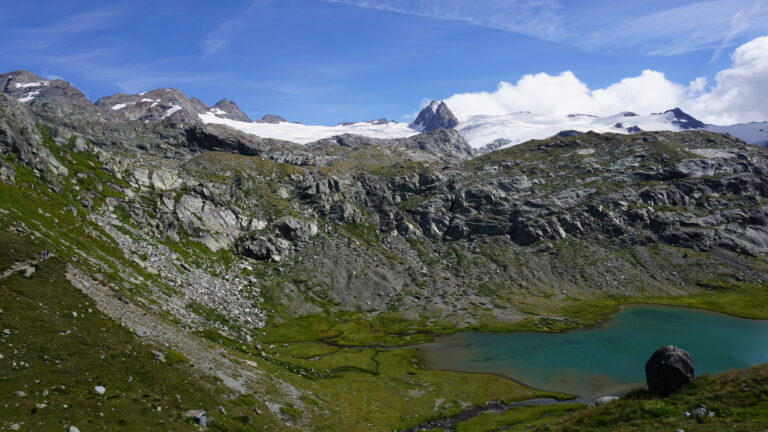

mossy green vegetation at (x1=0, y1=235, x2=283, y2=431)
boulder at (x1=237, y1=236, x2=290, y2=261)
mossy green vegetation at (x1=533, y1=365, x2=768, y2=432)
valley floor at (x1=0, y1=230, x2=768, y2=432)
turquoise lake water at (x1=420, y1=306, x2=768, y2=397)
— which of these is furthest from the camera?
boulder at (x1=237, y1=236, x2=290, y2=261)

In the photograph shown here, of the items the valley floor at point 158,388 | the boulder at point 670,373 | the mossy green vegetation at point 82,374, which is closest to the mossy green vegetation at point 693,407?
the valley floor at point 158,388

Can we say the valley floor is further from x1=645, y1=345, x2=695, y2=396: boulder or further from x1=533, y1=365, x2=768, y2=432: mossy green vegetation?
x1=645, y1=345, x2=695, y2=396: boulder

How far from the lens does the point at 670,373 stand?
3488cm

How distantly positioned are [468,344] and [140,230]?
386ft

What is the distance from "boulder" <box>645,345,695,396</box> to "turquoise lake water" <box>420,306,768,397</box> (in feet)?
167

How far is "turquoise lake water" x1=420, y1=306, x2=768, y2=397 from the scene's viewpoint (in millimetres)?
90750

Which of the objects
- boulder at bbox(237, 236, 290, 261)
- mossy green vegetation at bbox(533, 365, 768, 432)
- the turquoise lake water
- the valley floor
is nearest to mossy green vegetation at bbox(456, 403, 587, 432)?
the valley floor

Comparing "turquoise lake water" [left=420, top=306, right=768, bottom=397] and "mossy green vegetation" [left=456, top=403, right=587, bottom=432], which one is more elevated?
"mossy green vegetation" [left=456, top=403, right=587, bottom=432]

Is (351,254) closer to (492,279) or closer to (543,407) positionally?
(492,279)

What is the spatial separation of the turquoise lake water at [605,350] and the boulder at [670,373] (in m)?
50.7

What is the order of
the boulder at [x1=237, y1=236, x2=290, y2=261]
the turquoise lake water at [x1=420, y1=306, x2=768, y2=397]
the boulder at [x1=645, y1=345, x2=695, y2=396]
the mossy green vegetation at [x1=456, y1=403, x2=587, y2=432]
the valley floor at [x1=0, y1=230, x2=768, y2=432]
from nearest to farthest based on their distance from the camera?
the valley floor at [x1=0, y1=230, x2=768, y2=432]
the boulder at [x1=645, y1=345, x2=695, y2=396]
the mossy green vegetation at [x1=456, y1=403, x2=587, y2=432]
the turquoise lake water at [x1=420, y1=306, x2=768, y2=397]
the boulder at [x1=237, y1=236, x2=290, y2=261]

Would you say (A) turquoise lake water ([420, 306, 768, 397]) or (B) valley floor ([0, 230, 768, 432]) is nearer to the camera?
(B) valley floor ([0, 230, 768, 432])

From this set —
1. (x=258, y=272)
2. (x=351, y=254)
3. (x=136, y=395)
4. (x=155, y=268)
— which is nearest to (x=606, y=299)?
(x=351, y=254)

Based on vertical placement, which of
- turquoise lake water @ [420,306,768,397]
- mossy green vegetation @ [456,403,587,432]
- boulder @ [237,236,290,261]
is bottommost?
turquoise lake water @ [420,306,768,397]
